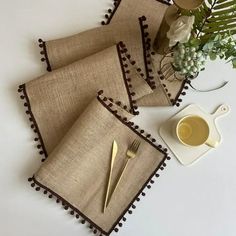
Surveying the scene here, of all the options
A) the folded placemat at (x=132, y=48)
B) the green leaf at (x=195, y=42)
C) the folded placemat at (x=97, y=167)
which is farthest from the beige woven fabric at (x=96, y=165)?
the green leaf at (x=195, y=42)

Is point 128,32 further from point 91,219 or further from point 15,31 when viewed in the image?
point 91,219

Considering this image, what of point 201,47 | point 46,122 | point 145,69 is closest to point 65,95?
point 46,122

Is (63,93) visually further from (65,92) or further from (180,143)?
(180,143)

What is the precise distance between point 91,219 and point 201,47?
52 cm

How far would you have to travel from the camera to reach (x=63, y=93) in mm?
963

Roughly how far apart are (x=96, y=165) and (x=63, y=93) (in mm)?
210

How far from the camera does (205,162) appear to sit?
1029 millimetres

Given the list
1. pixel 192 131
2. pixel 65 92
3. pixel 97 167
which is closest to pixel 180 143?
pixel 192 131

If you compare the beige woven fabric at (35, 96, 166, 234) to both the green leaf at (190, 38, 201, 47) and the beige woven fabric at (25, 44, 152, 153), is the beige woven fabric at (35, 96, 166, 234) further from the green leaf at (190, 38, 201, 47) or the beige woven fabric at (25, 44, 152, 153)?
the green leaf at (190, 38, 201, 47)

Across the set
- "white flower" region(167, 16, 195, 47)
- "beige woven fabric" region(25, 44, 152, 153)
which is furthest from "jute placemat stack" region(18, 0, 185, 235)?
"white flower" region(167, 16, 195, 47)

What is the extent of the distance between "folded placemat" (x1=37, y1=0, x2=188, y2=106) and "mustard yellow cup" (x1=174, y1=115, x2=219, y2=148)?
0.07 m

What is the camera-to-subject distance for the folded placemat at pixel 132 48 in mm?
1014

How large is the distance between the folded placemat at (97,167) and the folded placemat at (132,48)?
0.13 meters

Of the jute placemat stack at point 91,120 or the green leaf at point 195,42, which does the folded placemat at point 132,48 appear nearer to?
the jute placemat stack at point 91,120
